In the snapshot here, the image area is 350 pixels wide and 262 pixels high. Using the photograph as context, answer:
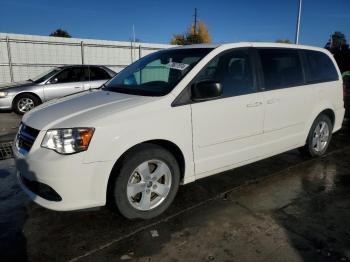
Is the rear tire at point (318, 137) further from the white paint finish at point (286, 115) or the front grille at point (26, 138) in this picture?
the front grille at point (26, 138)

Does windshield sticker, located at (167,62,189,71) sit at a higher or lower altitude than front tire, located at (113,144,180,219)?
higher

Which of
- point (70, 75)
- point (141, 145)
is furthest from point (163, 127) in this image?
point (70, 75)

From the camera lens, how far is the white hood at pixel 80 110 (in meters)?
2.94

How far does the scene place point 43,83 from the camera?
9859 millimetres

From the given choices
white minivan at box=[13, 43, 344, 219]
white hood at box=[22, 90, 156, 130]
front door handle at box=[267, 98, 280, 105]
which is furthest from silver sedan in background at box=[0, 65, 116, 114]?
front door handle at box=[267, 98, 280, 105]

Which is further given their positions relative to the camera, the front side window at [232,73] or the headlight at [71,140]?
the front side window at [232,73]

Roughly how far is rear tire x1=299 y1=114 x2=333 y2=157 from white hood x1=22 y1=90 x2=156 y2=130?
2952 millimetres

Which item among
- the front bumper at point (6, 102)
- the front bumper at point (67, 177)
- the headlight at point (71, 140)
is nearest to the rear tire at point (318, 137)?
the front bumper at point (67, 177)

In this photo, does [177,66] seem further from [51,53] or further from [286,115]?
[51,53]

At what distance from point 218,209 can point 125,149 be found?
1295mm

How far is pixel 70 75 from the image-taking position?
10.0m

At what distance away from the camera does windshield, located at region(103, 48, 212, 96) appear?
3.49 m

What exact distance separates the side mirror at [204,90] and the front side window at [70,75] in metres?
7.50

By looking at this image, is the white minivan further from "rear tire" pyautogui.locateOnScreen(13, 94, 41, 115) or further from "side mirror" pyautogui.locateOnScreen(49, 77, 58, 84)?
"rear tire" pyautogui.locateOnScreen(13, 94, 41, 115)
